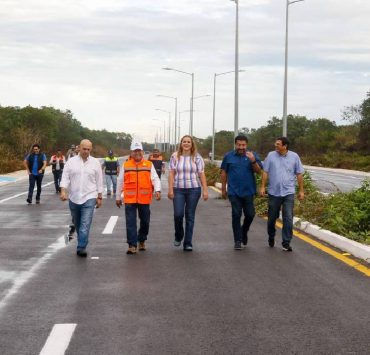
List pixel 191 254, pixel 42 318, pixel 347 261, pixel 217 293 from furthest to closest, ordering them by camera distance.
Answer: pixel 191 254 < pixel 347 261 < pixel 217 293 < pixel 42 318

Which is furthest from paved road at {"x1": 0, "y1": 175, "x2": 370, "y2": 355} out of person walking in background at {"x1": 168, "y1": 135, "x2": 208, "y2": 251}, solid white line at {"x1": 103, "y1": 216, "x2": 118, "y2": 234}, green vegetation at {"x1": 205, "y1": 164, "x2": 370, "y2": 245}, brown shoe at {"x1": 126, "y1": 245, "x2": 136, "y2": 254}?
solid white line at {"x1": 103, "y1": 216, "x2": 118, "y2": 234}

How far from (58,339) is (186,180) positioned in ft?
17.2

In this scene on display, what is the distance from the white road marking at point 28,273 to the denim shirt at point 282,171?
11.3 ft

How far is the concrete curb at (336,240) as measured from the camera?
983cm

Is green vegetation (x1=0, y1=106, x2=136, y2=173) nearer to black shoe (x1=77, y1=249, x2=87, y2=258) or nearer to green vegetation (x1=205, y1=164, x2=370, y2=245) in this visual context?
green vegetation (x1=205, y1=164, x2=370, y2=245)

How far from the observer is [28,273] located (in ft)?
28.6

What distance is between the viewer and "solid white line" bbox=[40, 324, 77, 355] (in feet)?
A: 17.5

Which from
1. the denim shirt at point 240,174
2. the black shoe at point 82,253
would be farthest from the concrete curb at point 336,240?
the black shoe at point 82,253

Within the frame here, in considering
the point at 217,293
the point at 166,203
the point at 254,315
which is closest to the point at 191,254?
the point at 217,293

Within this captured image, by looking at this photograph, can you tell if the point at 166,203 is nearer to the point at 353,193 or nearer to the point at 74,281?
the point at 353,193

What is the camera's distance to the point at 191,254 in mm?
10359

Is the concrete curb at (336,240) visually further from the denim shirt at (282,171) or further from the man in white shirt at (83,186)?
the man in white shirt at (83,186)

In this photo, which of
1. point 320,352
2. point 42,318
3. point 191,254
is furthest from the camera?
point 191,254

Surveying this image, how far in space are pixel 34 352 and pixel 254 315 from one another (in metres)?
2.10
